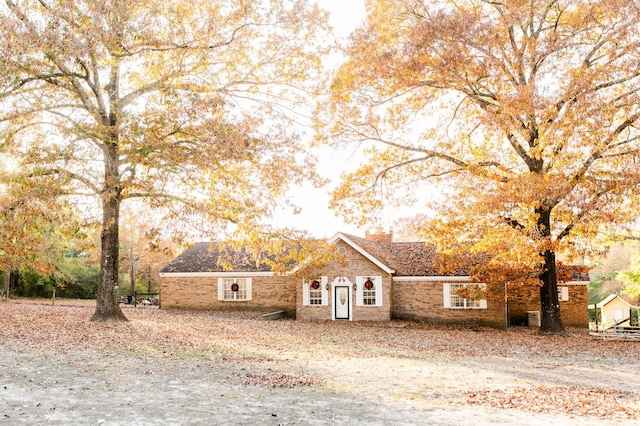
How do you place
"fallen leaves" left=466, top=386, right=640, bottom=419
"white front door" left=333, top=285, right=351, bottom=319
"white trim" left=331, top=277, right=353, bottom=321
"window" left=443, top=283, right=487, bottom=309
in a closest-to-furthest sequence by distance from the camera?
"fallen leaves" left=466, top=386, right=640, bottom=419 < "window" left=443, top=283, right=487, bottom=309 < "white trim" left=331, top=277, right=353, bottom=321 < "white front door" left=333, top=285, right=351, bottom=319

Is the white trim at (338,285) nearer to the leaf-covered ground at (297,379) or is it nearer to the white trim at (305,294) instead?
the white trim at (305,294)

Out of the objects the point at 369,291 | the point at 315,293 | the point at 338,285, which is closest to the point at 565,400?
the point at 369,291

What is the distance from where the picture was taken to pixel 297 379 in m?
11.0

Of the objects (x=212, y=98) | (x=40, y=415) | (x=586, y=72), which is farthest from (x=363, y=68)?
(x=40, y=415)

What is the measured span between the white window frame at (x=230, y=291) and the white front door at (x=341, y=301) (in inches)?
223

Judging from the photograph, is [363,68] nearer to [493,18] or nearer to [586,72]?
[493,18]

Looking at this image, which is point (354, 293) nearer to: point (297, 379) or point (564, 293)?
point (564, 293)

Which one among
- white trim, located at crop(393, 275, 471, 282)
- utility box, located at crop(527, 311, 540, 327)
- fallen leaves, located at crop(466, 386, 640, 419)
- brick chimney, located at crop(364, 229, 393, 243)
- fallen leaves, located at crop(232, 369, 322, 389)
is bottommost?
utility box, located at crop(527, 311, 540, 327)

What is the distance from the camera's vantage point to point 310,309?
103ft

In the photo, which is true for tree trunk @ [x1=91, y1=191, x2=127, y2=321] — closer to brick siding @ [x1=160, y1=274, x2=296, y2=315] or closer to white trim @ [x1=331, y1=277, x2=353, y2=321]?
brick siding @ [x1=160, y1=274, x2=296, y2=315]

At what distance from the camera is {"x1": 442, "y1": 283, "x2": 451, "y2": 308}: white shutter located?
30.5 m

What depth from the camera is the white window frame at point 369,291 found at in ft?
100

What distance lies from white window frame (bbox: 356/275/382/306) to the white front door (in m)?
0.58

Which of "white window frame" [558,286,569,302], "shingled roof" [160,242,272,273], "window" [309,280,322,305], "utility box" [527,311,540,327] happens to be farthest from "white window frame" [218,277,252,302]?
"white window frame" [558,286,569,302]
